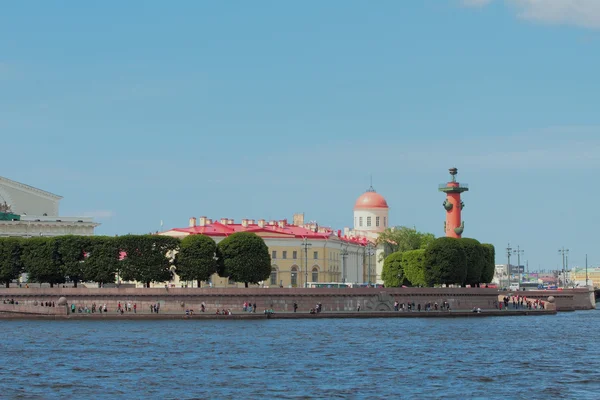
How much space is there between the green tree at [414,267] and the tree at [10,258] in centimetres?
2916

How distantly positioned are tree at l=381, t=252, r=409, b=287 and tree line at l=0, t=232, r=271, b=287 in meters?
21.4

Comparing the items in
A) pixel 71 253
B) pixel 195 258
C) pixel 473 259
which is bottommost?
pixel 195 258

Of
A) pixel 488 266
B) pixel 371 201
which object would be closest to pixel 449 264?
pixel 488 266

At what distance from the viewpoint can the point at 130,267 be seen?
7712cm

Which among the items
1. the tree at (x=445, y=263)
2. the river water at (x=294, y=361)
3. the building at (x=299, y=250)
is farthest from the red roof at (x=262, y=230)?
the river water at (x=294, y=361)

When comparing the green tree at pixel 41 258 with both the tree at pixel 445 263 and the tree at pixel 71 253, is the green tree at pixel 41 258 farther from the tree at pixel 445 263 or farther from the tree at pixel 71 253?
the tree at pixel 445 263

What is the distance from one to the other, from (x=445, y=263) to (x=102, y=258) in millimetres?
23343

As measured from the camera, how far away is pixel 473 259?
3381 inches

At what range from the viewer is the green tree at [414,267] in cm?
9051

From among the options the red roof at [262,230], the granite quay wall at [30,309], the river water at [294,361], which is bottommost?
the river water at [294,361]

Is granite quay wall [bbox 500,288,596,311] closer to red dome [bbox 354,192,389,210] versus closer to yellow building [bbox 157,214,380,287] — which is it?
yellow building [bbox 157,214,380,287]

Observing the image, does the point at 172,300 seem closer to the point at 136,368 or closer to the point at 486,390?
the point at 136,368

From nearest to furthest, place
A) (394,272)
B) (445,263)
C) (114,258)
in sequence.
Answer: (114,258), (445,263), (394,272)

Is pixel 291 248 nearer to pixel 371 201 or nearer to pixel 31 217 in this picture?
pixel 31 217
